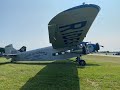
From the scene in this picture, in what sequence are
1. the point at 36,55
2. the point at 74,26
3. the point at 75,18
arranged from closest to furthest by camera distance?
1. the point at 75,18
2. the point at 74,26
3. the point at 36,55

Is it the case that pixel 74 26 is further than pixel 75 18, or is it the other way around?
pixel 74 26

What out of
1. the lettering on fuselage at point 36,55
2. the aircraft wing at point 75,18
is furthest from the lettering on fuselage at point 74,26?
the lettering on fuselage at point 36,55

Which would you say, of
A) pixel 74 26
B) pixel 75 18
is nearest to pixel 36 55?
pixel 74 26

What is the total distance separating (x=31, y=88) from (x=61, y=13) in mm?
4612

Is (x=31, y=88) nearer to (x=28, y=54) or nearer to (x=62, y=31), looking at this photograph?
(x=62, y=31)

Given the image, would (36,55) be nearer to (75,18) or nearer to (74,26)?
(74,26)

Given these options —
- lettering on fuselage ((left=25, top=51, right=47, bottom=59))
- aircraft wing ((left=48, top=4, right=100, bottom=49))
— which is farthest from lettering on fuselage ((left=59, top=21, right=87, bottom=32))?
lettering on fuselage ((left=25, top=51, right=47, bottom=59))

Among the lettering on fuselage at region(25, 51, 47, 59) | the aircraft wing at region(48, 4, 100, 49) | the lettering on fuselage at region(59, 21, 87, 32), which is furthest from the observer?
the lettering on fuselage at region(25, 51, 47, 59)

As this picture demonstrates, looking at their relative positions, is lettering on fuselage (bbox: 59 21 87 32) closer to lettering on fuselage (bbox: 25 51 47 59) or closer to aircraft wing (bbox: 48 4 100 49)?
aircraft wing (bbox: 48 4 100 49)

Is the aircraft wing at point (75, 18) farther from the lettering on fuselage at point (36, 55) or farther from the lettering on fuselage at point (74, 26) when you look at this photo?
the lettering on fuselage at point (36, 55)

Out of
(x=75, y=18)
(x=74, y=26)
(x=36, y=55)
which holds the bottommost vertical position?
(x=36, y=55)

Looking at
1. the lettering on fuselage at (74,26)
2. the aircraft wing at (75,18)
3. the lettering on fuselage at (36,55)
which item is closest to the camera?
the aircraft wing at (75,18)

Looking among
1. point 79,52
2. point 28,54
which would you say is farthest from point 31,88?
point 28,54

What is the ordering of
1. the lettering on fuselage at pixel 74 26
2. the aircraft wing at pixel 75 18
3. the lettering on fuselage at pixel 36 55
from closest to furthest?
the aircraft wing at pixel 75 18 → the lettering on fuselage at pixel 74 26 → the lettering on fuselage at pixel 36 55
